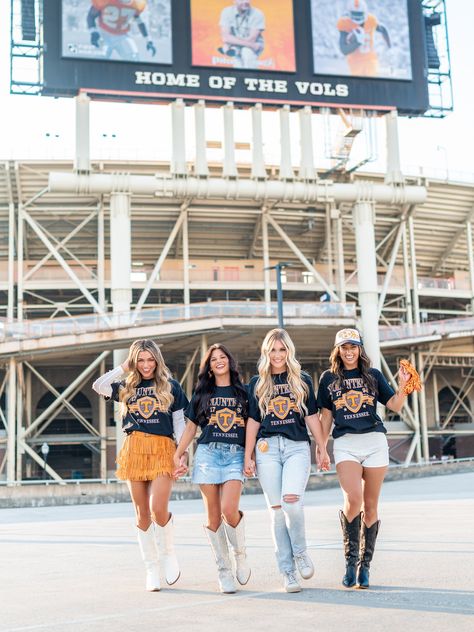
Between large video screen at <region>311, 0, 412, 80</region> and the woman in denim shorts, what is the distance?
32.9m

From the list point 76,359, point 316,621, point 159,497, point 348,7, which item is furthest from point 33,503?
point 348,7

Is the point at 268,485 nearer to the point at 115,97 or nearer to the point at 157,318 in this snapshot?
the point at 157,318

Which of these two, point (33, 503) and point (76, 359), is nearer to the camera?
point (33, 503)

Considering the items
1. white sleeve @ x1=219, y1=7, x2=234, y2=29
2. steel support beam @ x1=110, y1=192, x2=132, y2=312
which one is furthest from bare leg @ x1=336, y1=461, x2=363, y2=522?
white sleeve @ x1=219, y1=7, x2=234, y2=29

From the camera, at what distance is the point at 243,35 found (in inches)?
1457

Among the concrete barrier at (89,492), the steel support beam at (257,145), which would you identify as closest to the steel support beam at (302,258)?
the steel support beam at (257,145)

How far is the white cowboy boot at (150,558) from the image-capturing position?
6.16 meters

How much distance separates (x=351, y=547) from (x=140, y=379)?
202 centimetres

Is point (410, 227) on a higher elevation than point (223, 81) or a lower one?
lower

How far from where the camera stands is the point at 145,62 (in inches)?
1406

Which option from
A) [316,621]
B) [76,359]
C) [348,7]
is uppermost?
[348,7]

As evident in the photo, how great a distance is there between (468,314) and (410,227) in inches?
272

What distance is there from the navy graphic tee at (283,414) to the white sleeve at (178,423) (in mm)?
607

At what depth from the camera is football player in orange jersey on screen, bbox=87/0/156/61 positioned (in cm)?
3544
